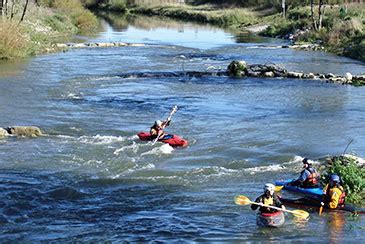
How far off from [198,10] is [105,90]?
52010 mm

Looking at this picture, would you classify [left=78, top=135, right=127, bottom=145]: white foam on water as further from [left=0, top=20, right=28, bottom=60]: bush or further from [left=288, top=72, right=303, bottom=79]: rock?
[left=0, top=20, right=28, bottom=60]: bush

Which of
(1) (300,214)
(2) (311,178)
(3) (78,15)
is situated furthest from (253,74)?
(3) (78,15)

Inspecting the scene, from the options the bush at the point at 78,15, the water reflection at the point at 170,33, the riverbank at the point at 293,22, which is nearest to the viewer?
the riverbank at the point at 293,22

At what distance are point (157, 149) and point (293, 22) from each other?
40.2 meters

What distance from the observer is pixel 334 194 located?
12250 millimetres

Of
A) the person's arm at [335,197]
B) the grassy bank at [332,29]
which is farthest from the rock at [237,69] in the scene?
the person's arm at [335,197]

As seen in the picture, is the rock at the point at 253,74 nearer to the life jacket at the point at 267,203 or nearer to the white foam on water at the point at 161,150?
the white foam on water at the point at 161,150

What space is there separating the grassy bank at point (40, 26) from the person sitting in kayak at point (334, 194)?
78.1 ft

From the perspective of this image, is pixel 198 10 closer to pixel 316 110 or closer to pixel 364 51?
pixel 364 51

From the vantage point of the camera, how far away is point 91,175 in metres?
14.8

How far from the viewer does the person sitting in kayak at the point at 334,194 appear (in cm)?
1227

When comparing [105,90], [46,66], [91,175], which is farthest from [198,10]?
[91,175]

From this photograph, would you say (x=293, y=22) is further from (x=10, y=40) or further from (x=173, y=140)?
(x=173, y=140)

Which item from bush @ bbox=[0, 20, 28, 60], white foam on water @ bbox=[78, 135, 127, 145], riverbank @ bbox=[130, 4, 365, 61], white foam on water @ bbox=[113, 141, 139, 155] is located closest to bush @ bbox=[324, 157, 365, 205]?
white foam on water @ bbox=[113, 141, 139, 155]
